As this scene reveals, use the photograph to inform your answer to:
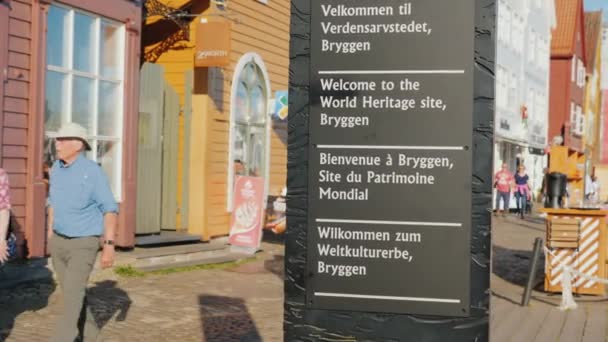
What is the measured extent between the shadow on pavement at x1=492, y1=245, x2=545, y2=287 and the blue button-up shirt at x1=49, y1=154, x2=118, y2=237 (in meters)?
7.95

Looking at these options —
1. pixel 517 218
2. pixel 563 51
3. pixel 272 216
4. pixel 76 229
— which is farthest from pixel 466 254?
pixel 563 51

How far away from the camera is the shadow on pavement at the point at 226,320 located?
332 inches

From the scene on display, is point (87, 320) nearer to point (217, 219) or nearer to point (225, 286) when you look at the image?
point (225, 286)

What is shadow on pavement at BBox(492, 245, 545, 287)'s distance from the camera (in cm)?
1460

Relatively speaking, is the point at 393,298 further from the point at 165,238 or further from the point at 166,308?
the point at 165,238

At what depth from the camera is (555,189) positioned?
1385 centimetres

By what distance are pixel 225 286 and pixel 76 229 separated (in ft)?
16.5

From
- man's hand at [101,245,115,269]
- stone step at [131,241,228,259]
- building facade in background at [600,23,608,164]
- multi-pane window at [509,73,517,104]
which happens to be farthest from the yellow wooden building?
building facade in background at [600,23,608,164]

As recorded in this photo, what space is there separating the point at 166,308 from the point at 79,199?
3.17 metres

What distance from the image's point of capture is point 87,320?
7168mm

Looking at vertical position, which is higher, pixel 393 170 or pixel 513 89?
pixel 513 89

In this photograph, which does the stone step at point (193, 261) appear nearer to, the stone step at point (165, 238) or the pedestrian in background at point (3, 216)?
the stone step at point (165, 238)

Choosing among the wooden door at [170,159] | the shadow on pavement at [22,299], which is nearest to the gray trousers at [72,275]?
the shadow on pavement at [22,299]

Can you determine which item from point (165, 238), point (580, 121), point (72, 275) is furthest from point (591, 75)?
point (72, 275)
